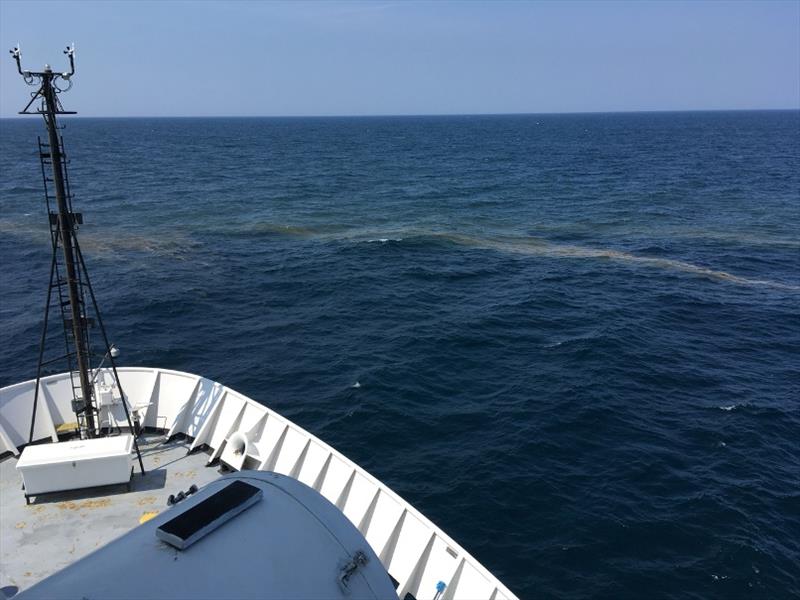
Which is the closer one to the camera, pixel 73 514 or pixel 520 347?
pixel 73 514

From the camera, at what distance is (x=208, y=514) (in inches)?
424

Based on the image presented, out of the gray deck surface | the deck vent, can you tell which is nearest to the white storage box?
the gray deck surface

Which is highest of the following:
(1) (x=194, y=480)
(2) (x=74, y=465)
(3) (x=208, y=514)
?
(3) (x=208, y=514)

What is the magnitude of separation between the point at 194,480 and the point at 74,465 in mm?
3755

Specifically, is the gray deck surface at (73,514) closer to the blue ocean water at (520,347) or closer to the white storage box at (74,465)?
the white storage box at (74,465)

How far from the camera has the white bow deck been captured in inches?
659

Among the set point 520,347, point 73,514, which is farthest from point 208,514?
point 520,347

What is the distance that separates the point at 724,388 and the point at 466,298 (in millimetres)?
23017

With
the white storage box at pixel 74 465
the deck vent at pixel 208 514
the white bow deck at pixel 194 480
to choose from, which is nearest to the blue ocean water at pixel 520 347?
the white bow deck at pixel 194 480

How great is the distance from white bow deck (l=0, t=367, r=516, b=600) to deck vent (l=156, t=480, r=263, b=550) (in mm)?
7800

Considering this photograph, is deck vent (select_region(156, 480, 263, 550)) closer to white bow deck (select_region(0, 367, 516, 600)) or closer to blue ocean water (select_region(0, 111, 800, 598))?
white bow deck (select_region(0, 367, 516, 600))

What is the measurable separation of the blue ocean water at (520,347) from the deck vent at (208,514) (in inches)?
631

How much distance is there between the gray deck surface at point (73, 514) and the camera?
1627 centimetres

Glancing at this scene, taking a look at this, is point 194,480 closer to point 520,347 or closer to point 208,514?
point 208,514
